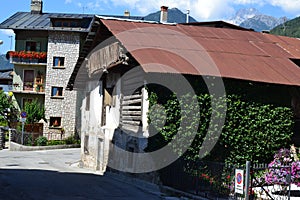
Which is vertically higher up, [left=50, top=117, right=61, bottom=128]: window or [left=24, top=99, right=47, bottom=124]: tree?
[left=24, top=99, right=47, bottom=124]: tree

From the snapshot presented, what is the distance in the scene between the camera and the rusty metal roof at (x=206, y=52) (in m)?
17.2

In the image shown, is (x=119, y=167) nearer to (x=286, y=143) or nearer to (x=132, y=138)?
(x=132, y=138)

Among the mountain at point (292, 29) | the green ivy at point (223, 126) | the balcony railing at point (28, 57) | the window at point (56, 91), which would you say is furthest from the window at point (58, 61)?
the mountain at point (292, 29)

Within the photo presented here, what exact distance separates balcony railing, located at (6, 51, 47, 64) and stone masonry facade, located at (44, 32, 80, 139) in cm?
77

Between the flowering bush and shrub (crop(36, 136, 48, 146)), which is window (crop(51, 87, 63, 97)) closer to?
shrub (crop(36, 136, 48, 146))

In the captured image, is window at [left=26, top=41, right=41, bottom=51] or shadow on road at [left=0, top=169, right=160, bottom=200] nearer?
shadow on road at [left=0, top=169, right=160, bottom=200]

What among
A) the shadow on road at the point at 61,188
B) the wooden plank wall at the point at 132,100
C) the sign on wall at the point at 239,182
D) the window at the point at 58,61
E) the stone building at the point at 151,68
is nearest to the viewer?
the sign on wall at the point at 239,182

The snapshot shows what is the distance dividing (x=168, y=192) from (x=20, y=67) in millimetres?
33462

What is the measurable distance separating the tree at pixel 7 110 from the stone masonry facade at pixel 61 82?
3.47 metres

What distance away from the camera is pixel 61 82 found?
149 ft

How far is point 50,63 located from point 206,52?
2827cm

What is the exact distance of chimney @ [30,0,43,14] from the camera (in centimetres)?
5103

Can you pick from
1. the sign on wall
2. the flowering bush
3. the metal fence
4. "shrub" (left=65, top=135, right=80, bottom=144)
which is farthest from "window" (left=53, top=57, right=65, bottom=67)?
the sign on wall

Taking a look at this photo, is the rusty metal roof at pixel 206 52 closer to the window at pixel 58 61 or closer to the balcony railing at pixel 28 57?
the window at pixel 58 61
